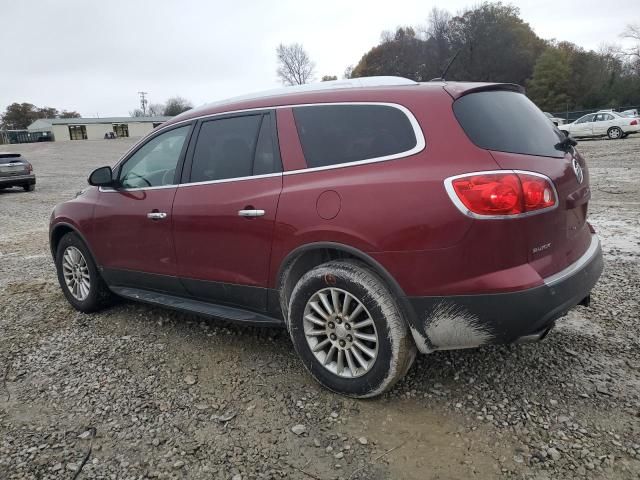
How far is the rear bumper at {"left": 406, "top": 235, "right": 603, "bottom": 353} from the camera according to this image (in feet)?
8.09

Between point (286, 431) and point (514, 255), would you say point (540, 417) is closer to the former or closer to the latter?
point (514, 255)

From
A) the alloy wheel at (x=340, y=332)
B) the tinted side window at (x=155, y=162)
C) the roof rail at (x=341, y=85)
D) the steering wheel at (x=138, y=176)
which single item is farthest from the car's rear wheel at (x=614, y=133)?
the alloy wheel at (x=340, y=332)

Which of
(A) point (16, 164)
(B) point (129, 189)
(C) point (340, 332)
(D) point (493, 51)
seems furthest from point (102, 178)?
(D) point (493, 51)

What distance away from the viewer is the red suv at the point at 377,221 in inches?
97.7

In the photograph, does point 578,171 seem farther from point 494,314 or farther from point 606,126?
point 606,126

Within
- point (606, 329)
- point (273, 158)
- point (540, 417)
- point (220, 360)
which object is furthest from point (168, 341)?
point (606, 329)

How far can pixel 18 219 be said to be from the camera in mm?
11445

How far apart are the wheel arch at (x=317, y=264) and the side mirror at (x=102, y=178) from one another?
1.99 m

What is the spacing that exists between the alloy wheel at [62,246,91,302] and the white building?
8274 cm

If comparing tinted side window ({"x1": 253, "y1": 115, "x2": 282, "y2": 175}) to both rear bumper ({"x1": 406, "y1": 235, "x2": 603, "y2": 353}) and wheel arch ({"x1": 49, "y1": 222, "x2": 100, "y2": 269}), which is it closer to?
rear bumper ({"x1": 406, "y1": 235, "x2": 603, "y2": 353})

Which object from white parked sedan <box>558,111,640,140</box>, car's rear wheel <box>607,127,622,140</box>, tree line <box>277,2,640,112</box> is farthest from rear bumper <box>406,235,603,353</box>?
tree line <box>277,2,640,112</box>

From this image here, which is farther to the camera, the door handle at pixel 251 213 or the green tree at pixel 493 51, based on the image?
the green tree at pixel 493 51

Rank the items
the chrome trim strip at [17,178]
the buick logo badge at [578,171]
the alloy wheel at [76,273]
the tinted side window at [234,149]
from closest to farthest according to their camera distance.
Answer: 1. the buick logo badge at [578,171]
2. the tinted side window at [234,149]
3. the alloy wheel at [76,273]
4. the chrome trim strip at [17,178]

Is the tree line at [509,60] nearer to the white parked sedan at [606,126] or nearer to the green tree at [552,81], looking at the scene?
the green tree at [552,81]
